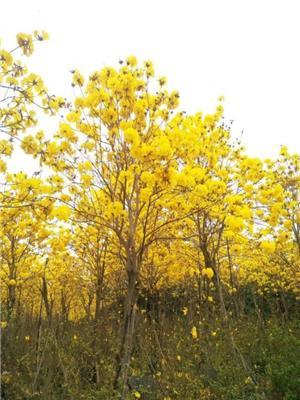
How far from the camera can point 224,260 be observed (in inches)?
468

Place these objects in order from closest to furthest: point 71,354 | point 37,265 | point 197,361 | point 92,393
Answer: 1. point 92,393
2. point 71,354
3. point 197,361
4. point 37,265

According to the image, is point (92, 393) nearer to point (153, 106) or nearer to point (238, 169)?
point (153, 106)

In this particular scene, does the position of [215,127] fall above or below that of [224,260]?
above

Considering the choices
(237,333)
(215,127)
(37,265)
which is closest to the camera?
(215,127)

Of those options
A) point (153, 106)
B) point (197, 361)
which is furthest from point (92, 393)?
point (153, 106)

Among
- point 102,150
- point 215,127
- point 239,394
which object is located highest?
point 215,127

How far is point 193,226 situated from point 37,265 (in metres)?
5.70

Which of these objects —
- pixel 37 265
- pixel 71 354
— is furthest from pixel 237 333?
pixel 37 265

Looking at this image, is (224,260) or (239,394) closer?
(239,394)

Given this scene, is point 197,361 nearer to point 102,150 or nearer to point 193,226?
point 193,226

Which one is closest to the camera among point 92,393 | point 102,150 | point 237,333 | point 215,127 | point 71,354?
point 92,393

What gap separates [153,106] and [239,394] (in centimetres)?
412

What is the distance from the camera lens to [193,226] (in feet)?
25.5

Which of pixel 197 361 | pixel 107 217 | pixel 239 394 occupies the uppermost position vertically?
pixel 107 217
